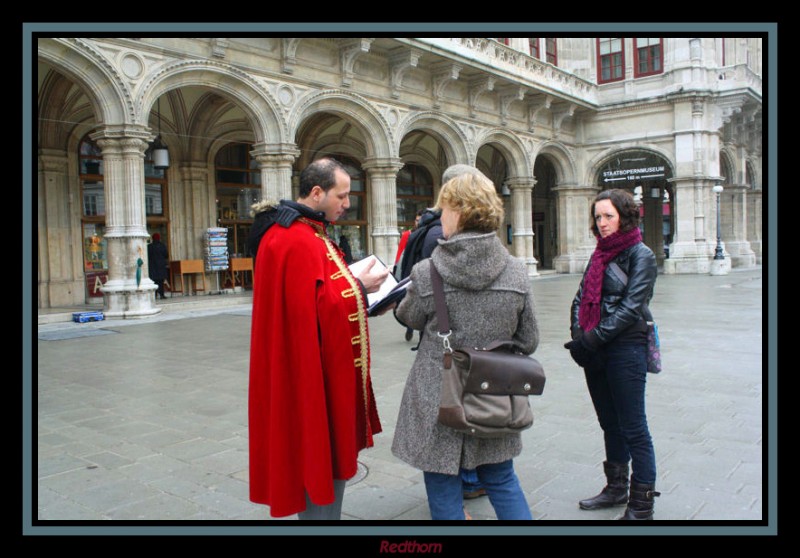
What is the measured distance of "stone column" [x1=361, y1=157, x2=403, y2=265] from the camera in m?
17.4

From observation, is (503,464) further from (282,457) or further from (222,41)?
(222,41)

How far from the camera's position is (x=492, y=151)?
92.6 ft

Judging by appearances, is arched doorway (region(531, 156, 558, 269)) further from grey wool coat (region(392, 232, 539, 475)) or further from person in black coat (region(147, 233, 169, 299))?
grey wool coat (region(392, 232, 539, 475))

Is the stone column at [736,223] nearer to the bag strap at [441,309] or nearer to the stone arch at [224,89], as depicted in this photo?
the stone arch at [224,89]

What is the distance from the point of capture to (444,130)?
63.6ft

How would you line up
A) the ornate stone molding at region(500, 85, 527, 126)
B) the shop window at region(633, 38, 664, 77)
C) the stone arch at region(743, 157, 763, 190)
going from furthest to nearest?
1. the stone arch at region(743, 157, 763, 190)
2. the shop window at region(633, 38, 664, 77)
3. the ornate stone molding at region(500, 85, 527, 126)

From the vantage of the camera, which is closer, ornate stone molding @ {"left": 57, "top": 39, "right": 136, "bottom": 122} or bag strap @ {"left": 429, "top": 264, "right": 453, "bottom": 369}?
bag strap @ {"left": 429, "top": 264, "right": 453, "bottom": 369}

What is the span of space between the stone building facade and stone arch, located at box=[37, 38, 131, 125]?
3 centimetres

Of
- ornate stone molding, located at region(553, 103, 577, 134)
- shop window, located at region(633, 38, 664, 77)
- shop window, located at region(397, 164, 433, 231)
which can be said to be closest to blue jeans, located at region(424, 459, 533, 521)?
shop window, located at region(397, 164, 433, 231)

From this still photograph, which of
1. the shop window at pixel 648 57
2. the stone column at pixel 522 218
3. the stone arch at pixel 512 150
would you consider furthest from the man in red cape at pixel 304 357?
the shop window at pixel 648 57

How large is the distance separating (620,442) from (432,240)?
1537 millimetres

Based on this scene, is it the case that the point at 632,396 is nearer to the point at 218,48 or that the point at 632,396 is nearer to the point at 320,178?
the point at 320,178

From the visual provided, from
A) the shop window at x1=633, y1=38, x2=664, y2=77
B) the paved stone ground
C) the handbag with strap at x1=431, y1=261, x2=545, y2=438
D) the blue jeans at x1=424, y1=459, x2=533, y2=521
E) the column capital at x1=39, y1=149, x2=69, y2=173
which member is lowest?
the paved stone ground

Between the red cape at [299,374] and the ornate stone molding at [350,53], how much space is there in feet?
45.9
